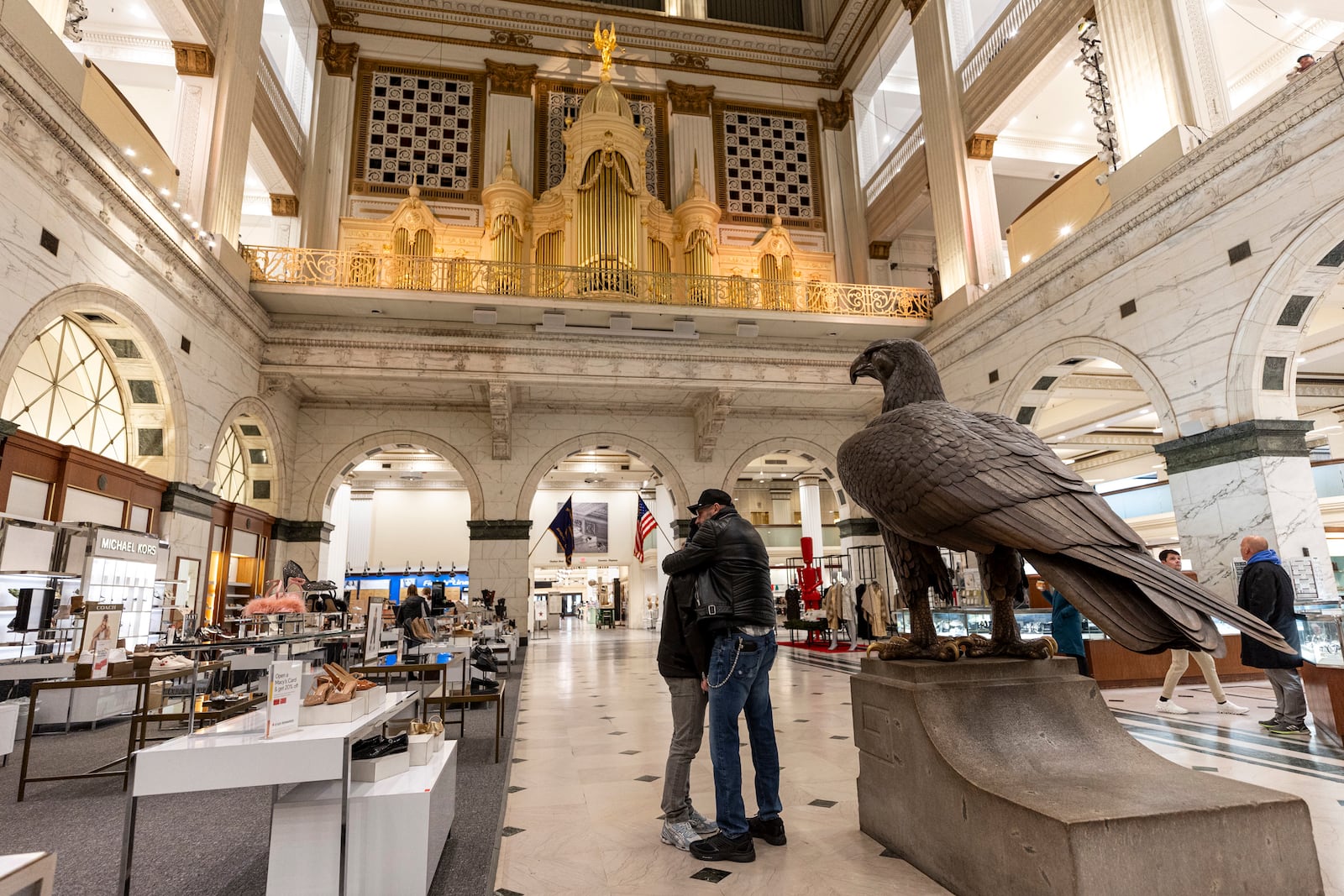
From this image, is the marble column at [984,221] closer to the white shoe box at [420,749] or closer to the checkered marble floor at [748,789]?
the checkered marble floor at [748,789]

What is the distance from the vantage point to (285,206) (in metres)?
13.5

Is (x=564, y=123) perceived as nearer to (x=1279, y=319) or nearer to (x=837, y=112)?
(x=837, y=112)

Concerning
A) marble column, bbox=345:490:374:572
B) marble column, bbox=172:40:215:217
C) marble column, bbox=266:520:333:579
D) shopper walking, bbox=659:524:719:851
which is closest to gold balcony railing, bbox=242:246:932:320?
marble column, bbox=172:40:215:217

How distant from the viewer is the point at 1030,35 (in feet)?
34.8

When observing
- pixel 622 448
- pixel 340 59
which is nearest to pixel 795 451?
pixel 622 448

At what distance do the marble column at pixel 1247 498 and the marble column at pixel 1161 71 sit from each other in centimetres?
361

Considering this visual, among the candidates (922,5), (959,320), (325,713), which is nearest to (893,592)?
(959,320)

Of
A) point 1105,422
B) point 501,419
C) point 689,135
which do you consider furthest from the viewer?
point 689,135

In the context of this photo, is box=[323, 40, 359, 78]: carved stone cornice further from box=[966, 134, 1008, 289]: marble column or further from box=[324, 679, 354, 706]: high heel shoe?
box=[324, 679, 354, 706]: high heel shoe

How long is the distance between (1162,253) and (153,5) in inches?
502

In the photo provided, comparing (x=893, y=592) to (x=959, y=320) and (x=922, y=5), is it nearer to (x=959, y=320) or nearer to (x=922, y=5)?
(x=959, y=320)

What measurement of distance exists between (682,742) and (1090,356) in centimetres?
860

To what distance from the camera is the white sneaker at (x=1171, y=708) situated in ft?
18.4

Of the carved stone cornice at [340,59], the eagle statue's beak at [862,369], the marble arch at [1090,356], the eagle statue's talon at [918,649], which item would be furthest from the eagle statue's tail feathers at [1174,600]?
the carved stone cornice at [340,59]
